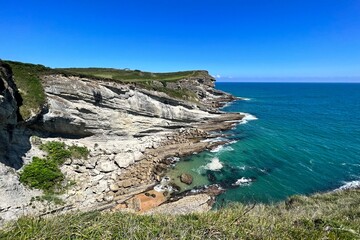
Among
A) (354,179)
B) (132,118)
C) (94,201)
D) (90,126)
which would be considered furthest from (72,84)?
(354,179)

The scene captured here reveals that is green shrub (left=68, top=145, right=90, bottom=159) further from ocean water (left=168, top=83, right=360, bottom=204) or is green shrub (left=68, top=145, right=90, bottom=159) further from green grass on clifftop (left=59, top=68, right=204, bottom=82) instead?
green grass on clifftop (left=59, top=68, right=204, bottom=82)

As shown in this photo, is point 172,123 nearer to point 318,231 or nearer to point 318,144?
point 318,144

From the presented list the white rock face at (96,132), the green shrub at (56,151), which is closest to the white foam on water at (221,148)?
the white rock face at (96,132)

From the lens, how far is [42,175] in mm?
20828

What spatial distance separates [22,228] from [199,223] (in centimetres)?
456

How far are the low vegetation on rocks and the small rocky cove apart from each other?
545 mm

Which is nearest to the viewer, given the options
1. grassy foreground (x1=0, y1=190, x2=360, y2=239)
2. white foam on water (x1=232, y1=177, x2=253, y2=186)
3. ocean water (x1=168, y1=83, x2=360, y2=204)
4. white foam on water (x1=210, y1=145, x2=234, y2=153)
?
grassy foreground (x1=0, y1=190, x2=360, y2=239)

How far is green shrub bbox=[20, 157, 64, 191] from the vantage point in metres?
19.9

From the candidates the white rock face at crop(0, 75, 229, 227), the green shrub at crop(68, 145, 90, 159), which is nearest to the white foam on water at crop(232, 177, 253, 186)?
the white rock face at crop(0, 75, 229, 227)

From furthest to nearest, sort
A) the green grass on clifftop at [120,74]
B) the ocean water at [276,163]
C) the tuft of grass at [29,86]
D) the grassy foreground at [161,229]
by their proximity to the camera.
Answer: the green grass on clifftop at [120,74]
the ocean water at [276,163]
the tuft of grass at [29,86]
the grassy foreground at [161,229]

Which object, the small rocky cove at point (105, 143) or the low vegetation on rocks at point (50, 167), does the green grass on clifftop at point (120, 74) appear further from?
the low vegetation on rocks at point (50, 167)

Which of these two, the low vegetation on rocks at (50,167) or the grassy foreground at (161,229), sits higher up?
the grassy foreground at (161,229)

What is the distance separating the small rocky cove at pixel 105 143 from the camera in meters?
19.2

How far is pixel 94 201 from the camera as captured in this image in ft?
67.8
